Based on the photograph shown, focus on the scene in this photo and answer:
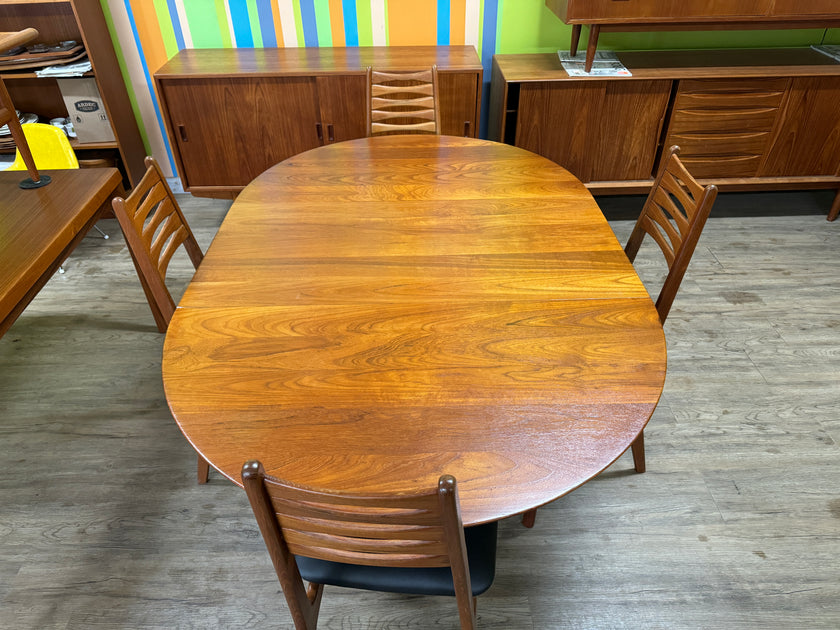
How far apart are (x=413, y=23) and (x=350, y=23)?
342 mm

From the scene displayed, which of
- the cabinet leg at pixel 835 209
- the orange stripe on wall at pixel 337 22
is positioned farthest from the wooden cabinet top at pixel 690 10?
the orange stripe on wall at pixel 337 22

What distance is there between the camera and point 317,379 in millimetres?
1236

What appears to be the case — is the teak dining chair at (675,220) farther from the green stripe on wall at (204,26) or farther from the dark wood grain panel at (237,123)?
the green stripe on wall at (204,26)

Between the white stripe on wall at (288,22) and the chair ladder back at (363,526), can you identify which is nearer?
the chair ladder back at (363,526)

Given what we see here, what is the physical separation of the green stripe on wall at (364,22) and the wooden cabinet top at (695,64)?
2.31 feet

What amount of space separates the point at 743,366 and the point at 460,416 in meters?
1.68

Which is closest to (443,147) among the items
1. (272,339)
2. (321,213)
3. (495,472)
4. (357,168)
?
(357,168)

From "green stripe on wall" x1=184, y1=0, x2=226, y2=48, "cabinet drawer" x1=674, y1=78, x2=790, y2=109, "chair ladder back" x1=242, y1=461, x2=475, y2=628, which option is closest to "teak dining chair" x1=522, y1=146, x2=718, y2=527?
"chair ladder back" x1=242, y1=461, x2=475, y2=628

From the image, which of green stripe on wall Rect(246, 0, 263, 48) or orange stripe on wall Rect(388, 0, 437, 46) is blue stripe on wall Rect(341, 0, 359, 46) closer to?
orange stripe on wall Rect(388, 0, 437, 46)

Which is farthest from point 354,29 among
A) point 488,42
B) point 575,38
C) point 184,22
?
point 575,38

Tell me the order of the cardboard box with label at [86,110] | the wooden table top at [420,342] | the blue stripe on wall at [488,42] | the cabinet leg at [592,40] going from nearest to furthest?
the wooden table top at [420,342], the cabinet leg at [592,40], the cardboard box with label at [86,110], the blue stripe on wall at [488,42]

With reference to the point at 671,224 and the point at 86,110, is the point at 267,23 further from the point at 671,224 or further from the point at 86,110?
the point at 671,224

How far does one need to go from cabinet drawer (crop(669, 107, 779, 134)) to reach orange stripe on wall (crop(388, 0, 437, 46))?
1373 mm

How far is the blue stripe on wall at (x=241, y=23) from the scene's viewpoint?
3.03m
